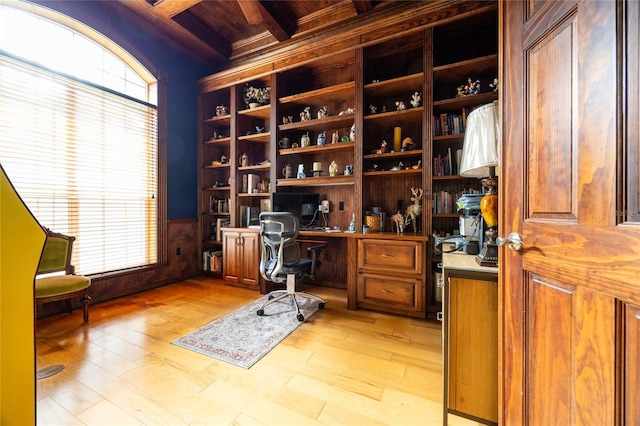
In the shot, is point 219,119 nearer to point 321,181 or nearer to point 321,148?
point 321,148

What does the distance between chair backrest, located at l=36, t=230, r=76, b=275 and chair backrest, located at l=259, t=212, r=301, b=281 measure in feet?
6.21

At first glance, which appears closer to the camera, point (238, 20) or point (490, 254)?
point (490, 254)

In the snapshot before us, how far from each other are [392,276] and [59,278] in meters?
3.09

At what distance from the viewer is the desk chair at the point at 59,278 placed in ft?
6.63

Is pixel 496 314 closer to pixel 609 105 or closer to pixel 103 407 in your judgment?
pixel 609 105

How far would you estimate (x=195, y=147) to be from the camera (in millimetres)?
3795

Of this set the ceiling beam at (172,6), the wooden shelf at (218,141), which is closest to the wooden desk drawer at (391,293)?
the wooden shelf at (218,141)

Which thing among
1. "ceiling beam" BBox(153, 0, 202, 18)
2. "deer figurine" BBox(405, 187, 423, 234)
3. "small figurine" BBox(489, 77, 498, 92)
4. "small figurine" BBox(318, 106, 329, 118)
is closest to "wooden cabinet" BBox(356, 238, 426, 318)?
"deer figurine" BBox(405, 187, 423, 234)

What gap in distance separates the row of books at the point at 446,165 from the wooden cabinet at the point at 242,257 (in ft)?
7.32

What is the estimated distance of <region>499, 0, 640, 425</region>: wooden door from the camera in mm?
548

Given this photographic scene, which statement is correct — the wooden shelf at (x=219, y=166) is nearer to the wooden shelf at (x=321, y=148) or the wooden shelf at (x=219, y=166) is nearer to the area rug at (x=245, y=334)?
the wooden shelf at (x=321, y=148)

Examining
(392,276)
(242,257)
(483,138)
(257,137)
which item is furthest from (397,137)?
(242,257)

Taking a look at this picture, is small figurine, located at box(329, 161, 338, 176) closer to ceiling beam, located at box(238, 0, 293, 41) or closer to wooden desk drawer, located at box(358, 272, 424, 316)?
wooden desk drawer, located at box(358, 272, 424, 316)

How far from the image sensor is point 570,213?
692 millimetres
